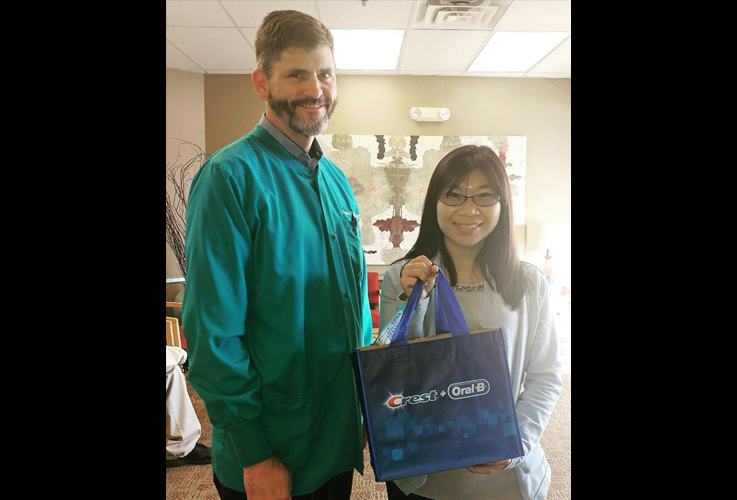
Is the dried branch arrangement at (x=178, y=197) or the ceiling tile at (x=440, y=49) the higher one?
the ceiling tile at (x=440, y=49)

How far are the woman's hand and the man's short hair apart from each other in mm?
419

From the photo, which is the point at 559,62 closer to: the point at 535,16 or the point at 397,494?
the point at 535,16

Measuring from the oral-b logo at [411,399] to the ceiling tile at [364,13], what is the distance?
0.73 m

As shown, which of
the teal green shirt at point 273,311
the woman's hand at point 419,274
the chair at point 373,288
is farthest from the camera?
the chair at point 373,288

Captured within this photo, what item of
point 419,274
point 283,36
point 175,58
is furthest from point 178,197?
point 419,274

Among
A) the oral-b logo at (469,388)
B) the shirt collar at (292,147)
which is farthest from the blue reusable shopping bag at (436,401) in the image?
the shirt collar at (292,147)

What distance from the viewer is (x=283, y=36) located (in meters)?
0.67

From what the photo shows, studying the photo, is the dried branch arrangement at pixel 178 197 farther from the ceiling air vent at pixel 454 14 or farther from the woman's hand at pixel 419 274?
the ceiling air vent at pixel 454 14

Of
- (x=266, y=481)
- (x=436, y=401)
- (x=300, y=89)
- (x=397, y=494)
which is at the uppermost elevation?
(x=300, y=89)

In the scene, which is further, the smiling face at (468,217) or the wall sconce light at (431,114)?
the wall sconce light at (431,114)

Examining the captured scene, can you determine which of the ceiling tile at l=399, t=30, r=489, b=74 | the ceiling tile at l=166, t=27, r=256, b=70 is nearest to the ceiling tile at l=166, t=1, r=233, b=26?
the ceiling tile at l=166, t=27, r=256, b=70

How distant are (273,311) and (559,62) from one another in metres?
0.73

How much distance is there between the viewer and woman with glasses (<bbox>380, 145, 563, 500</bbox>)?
77 centimetres

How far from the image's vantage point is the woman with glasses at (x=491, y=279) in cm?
77
